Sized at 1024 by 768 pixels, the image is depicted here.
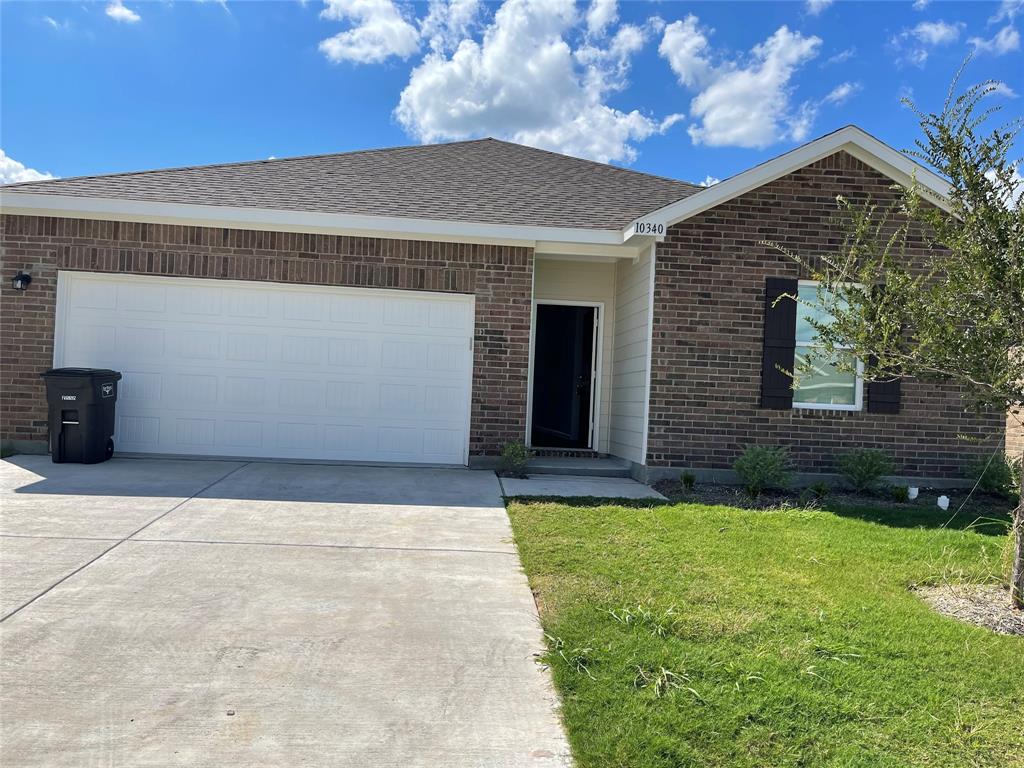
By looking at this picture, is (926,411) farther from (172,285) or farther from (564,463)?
(172,285)

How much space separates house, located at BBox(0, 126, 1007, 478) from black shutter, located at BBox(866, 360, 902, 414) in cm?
3

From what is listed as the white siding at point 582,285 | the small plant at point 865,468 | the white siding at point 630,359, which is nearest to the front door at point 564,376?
the white siding at point 582,285

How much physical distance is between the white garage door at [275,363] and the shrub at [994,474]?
6.21 metres

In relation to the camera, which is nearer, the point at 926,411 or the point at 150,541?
the point at 150,541

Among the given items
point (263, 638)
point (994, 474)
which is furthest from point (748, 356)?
point (263, 638)

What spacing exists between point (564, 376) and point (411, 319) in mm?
3890

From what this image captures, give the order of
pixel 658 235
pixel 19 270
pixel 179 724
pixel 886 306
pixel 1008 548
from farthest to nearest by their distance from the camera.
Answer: pixel 19 270, pixel 658 235, pixel 1008 548, pixel 886 306, pixel 179 724

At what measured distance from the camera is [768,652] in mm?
3625

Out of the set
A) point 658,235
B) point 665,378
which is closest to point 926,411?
point 665,378

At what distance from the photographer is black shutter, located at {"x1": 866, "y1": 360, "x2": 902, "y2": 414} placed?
8.74 meters

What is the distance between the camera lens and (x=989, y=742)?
290 cm

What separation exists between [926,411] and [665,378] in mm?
3261

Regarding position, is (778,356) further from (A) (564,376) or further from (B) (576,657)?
(B) (576,657)

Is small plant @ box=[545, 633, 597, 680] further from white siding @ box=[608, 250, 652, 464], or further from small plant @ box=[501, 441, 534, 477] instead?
white siding @ box=[608, 250, 652, 464]
